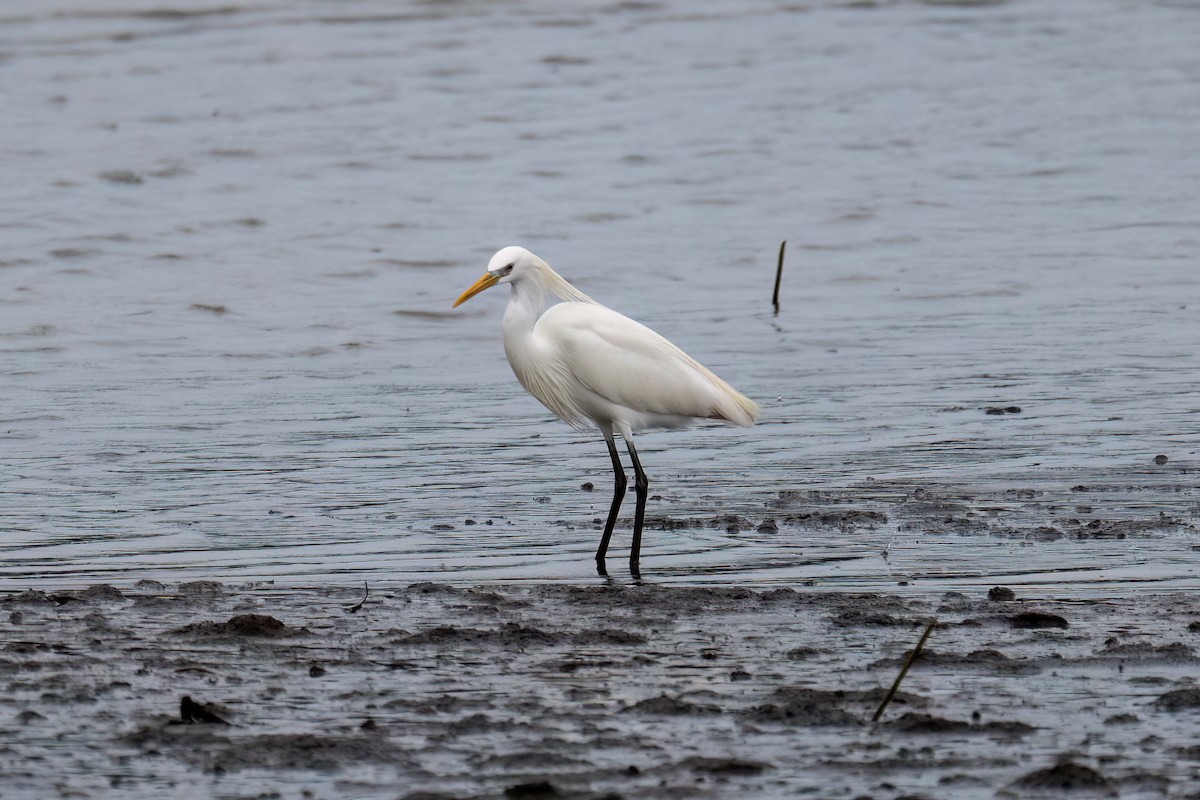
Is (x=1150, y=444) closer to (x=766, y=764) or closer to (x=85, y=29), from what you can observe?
(x=766, y=764)

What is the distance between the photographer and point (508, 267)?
7516 millimetres

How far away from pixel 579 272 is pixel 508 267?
6.99 meters

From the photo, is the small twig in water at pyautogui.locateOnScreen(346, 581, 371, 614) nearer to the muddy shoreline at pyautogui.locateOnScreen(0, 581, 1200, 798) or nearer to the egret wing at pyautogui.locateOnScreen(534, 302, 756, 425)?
the muddy shoreline at pyautogui.locateOnScreen(0, 581, 1200, 798)

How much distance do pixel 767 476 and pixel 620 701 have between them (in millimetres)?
3454

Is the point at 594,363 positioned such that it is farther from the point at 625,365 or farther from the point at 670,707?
the point at 670,707

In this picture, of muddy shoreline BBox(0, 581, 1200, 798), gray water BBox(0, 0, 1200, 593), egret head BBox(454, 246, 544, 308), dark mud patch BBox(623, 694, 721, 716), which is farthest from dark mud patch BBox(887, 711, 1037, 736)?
egret head BBox(454, 246, 544, 308)

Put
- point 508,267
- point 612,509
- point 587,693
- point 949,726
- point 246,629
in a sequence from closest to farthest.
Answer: point 949,726 < point 587,693 < point 246,629 < point 612,509 < point 508,267

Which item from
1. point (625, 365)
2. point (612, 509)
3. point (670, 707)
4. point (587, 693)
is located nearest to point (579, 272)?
point (625, 365)

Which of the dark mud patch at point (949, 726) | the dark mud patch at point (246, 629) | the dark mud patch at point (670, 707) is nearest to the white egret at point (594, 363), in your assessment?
the dark mud patch at point (246, 629)

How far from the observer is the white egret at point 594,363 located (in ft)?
24.8

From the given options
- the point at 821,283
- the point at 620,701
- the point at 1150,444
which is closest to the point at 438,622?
the point at 620,701

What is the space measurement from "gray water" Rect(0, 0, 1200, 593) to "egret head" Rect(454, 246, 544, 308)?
3.12 ft

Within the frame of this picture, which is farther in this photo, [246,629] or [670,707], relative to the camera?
[246,629]

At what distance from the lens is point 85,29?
91.2ft
